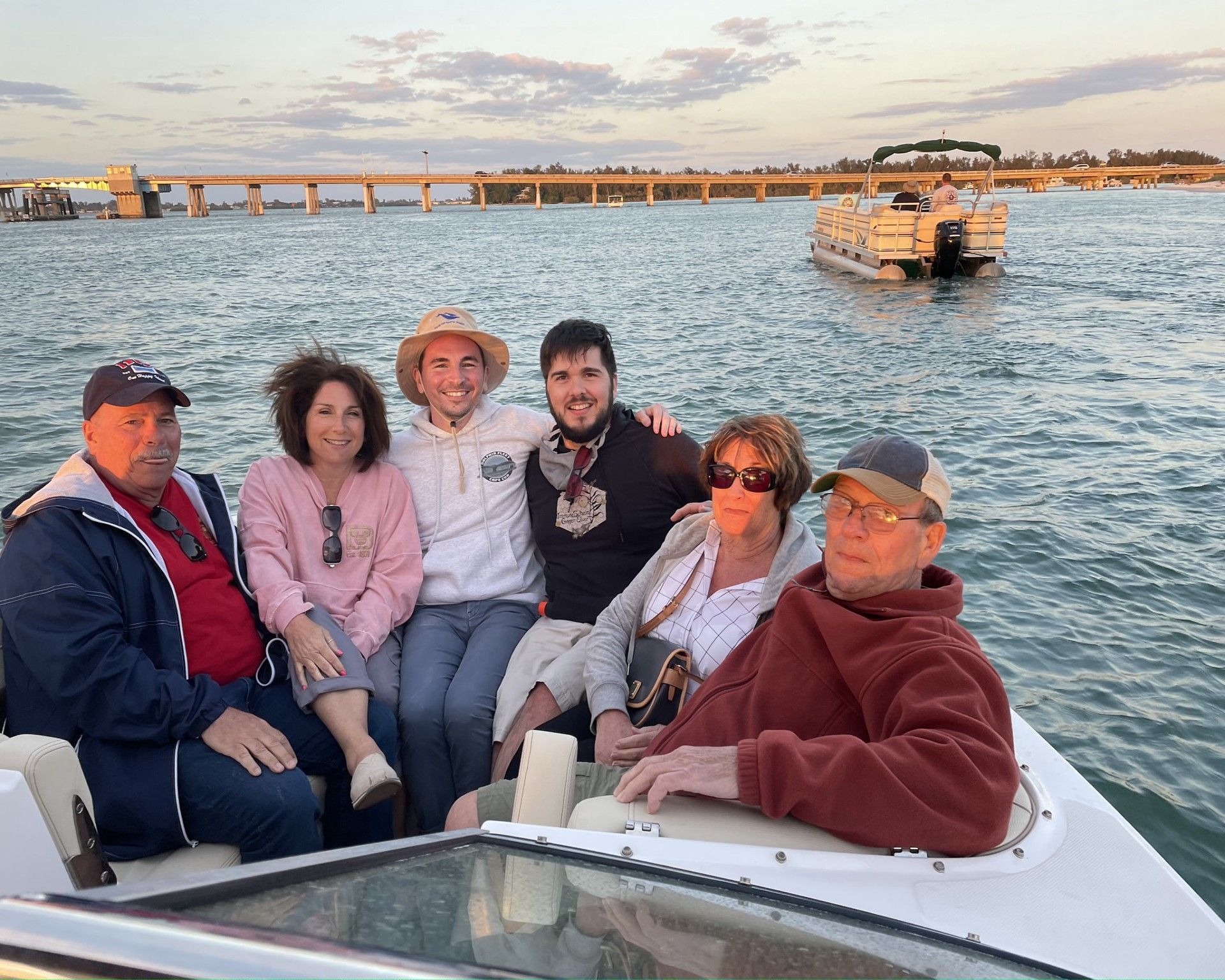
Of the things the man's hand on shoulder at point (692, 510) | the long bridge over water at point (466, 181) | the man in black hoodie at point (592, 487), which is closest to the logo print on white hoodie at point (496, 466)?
the man in black hoodie at point (592, 487)

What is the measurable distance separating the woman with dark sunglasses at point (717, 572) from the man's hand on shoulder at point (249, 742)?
0.88 meters

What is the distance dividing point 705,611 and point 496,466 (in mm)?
1272

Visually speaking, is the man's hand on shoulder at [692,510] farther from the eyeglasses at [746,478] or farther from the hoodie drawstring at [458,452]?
the hoodie drawstring at [458,452]

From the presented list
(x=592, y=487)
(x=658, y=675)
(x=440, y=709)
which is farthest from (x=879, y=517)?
(x=440, y=709)

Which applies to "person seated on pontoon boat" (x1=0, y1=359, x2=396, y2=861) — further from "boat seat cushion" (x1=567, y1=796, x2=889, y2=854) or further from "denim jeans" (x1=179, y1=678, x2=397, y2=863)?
"boat seat cushion" (x1=567, y1=796, x2=889, y2=854)

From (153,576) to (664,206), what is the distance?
137936 millimetres

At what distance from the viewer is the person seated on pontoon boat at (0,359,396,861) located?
98.1 inches

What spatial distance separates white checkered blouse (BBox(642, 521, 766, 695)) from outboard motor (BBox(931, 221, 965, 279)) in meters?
25.4

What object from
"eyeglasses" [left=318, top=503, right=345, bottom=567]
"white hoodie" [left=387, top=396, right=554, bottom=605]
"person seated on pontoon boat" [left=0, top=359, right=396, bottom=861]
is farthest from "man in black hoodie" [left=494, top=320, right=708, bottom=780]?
"person seated on pontoon boat" [left=0, top=359, right=396, bottom=861]

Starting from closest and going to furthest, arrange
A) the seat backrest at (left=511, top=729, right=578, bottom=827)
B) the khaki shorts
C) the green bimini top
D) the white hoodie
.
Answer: the seat backrest at (left=511, top=729, right=578, bottom=827), the khaki shorts, the white hoodie, the green bimini top

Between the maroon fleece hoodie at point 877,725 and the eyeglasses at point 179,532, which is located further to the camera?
the eyeglasses at point 179,532

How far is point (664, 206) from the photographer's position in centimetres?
13362

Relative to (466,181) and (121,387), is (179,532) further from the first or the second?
(466,181)

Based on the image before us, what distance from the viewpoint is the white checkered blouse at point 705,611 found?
293 cm
